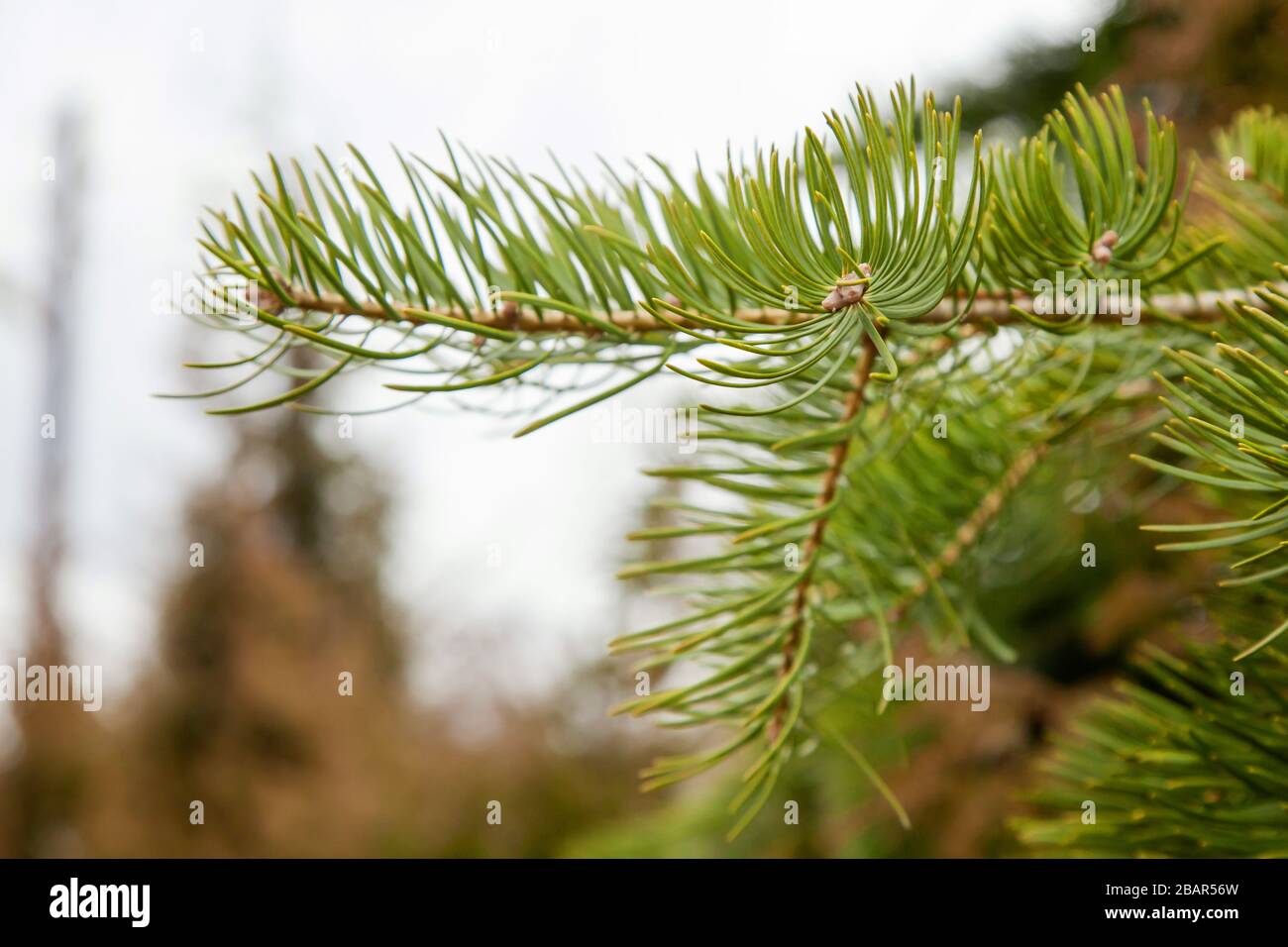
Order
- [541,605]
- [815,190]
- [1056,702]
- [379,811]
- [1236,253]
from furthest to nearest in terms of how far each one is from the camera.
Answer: [541,605], [379,811], [1056,702], [1236,253], [815,190]

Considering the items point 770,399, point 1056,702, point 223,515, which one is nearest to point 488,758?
point 223,515

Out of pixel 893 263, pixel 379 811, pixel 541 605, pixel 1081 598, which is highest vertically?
pixel 893 263

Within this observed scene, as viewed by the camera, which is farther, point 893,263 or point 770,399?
point 770,399

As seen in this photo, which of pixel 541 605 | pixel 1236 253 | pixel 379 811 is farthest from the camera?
pixel 541 605

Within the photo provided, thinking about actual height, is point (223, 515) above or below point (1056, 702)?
above

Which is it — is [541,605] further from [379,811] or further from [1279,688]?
[1279,688]

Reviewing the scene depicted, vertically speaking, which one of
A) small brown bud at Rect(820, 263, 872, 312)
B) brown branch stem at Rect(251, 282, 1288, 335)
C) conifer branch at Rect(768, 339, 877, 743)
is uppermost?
brown branch stem at Rect(251, 282, 1288, 335)

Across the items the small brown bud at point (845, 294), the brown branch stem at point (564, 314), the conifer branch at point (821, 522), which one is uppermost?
the brown branch stem at point (564, 314)

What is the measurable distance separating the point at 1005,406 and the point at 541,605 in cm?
260

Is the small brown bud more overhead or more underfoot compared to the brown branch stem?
more underfoot

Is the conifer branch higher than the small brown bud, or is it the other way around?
the small brown bud

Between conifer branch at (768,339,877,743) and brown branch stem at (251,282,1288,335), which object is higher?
brown branch stem at (251,282,1288,335)

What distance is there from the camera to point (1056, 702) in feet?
1.80

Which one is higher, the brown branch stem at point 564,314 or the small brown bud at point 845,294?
the brown branch stem at point 564,314
